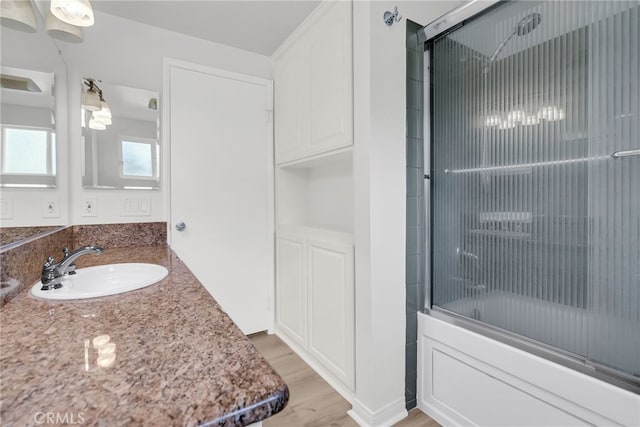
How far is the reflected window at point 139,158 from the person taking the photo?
1935 millimetres

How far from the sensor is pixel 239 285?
2.35 meters

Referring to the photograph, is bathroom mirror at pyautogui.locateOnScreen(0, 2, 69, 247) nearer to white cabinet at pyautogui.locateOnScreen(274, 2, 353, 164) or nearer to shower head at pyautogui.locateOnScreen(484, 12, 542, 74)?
white cabinet at pyautogui.locateOnScreen(274, 2, 353, 164)

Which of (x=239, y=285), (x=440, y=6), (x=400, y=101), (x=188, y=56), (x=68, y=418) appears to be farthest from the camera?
(x=239, y=285)

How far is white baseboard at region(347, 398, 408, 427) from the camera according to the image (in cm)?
145

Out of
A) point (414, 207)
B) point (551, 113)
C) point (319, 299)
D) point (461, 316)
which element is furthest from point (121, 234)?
point (551, 113)

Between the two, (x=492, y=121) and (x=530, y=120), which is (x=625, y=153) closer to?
(x=530, y=120)

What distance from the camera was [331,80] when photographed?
169 cm

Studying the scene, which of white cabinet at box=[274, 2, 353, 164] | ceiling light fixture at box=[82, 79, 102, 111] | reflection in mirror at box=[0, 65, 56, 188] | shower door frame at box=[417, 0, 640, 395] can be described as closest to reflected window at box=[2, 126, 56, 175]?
reflection in mirror at box=[0, 65, 56, 188]

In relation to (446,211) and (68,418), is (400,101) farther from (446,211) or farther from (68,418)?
(68,418)

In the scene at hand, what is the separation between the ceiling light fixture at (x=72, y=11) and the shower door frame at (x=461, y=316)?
1560 mm

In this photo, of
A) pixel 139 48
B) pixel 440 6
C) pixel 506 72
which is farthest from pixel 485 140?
pixel 139 48

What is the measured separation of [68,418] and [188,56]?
236 centimetres

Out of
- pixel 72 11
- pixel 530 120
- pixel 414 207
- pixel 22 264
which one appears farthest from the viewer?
pixel 414 207

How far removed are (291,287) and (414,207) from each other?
3.74 ft
